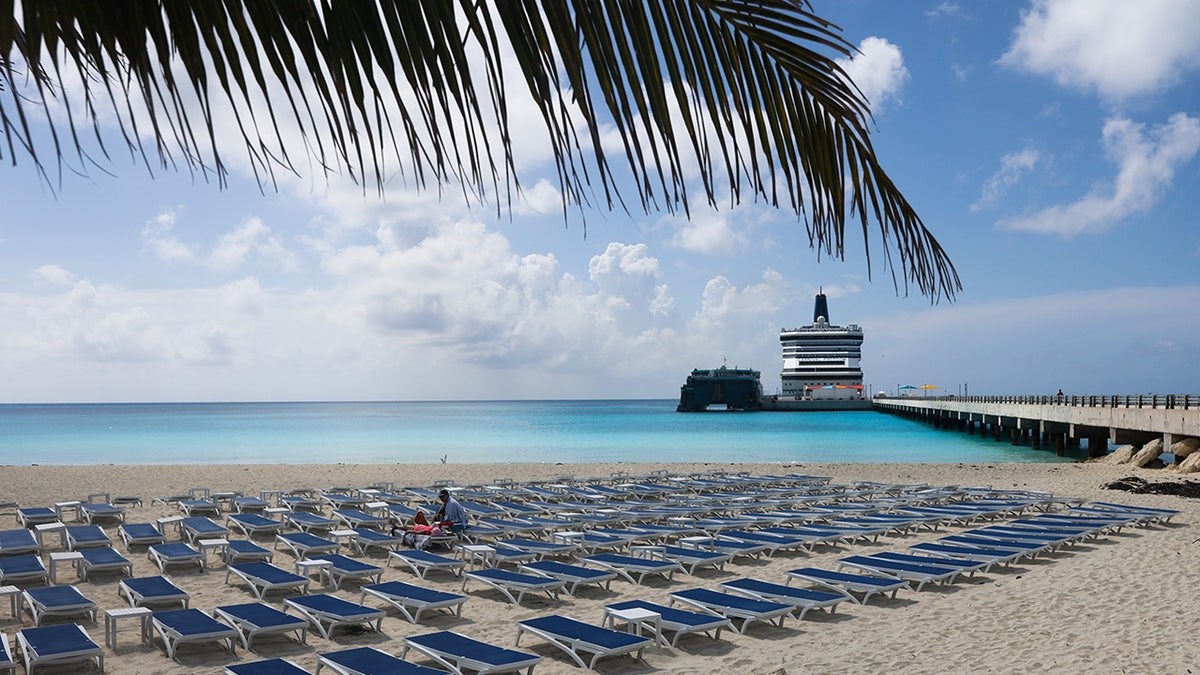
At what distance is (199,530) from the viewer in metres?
11.2

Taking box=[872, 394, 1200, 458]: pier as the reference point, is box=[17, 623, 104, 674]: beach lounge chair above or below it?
below

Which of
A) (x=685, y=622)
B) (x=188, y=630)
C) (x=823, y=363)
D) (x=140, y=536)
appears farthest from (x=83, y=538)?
(x=823, y=363)

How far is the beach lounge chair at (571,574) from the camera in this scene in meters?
8.62

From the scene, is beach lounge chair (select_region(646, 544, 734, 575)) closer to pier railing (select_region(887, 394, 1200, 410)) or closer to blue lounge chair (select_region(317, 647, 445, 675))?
blue lounge chair (select_region(317, 647, 445, 675))

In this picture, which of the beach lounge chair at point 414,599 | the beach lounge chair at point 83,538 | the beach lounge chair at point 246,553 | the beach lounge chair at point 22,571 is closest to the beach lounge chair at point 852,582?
the beach lounge chair at point 414,599

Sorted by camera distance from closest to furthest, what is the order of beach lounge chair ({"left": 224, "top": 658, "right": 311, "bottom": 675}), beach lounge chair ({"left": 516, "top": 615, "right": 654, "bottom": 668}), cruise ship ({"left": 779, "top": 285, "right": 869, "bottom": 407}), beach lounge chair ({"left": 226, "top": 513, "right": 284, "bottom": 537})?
beach lounge chair ({"left": 224, "top": 658, "right": 311, "bottom": 675}) → beach lounge chair ({"left": 516, "top": 615, "right": 654, "bottom": 668}) → beach lounge chair ({"left": 226, "top": 513, "right": 284, "bottom": 537}) → cruise ship ({"left": 779, "top": 285, "right": 869, "bottom": 407})

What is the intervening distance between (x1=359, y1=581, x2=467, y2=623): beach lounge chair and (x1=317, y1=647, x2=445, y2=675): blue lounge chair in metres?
1.60

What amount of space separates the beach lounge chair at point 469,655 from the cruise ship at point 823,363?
7971 cm

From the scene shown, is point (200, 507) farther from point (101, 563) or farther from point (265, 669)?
point (265, 669)

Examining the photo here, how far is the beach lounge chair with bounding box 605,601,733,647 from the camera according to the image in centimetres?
695

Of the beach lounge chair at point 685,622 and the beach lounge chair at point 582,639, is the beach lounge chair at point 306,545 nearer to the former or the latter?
the beach lounge chair at point 582,639

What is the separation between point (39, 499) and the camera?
59.0ft

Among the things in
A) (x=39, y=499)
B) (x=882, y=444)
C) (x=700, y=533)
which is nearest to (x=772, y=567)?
(x=700, y=533)

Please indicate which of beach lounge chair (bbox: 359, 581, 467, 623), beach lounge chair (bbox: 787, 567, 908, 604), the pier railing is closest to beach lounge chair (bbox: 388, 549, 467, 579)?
beach lounge chair (bbox: 359, 581, 467, 623)
